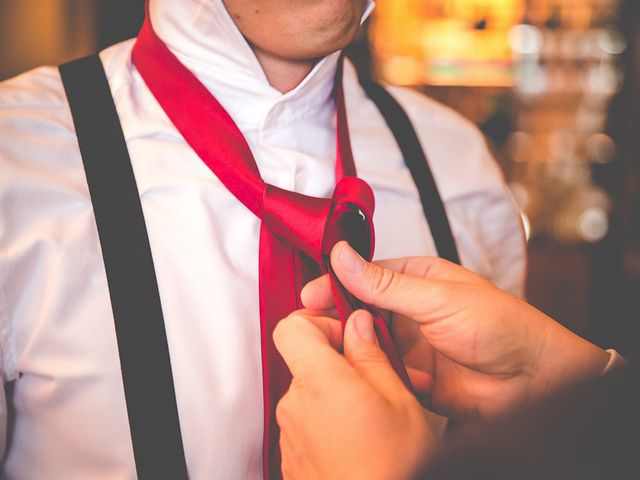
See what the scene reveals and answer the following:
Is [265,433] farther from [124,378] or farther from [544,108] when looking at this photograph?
[544,108]

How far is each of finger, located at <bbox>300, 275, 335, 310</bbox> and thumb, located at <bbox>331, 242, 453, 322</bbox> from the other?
0.16ft

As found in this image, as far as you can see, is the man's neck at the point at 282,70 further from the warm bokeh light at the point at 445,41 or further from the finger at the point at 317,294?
the warm bokeh light at the point at 445,41

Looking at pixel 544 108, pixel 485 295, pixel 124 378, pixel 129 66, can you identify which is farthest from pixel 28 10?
pixel 544 108

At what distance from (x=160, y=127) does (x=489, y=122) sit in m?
2.63

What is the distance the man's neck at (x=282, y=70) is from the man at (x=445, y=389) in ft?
1.06

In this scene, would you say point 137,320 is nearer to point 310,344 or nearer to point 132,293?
point 132,293

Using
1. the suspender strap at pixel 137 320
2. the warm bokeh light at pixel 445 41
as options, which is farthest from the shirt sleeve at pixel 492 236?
the warm bokeh light at pixel 445 41

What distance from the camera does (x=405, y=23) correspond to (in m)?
3.19

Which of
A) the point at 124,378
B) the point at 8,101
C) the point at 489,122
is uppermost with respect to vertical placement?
the point at 8,101

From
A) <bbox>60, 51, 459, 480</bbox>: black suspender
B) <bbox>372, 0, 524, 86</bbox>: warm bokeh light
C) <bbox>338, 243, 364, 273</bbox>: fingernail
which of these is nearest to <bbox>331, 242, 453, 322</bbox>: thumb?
<bbox>338, 243, 364, 273</bbox>: fingernail

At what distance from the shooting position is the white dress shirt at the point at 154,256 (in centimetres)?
70

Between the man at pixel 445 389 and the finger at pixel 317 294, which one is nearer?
the man at pixel 445 389

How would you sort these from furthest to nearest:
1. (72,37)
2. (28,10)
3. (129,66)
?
(72,37) → (28,10) → (129,66)

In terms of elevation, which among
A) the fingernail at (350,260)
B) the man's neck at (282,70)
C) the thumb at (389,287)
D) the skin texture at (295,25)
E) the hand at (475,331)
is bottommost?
the hand at (475,331)
